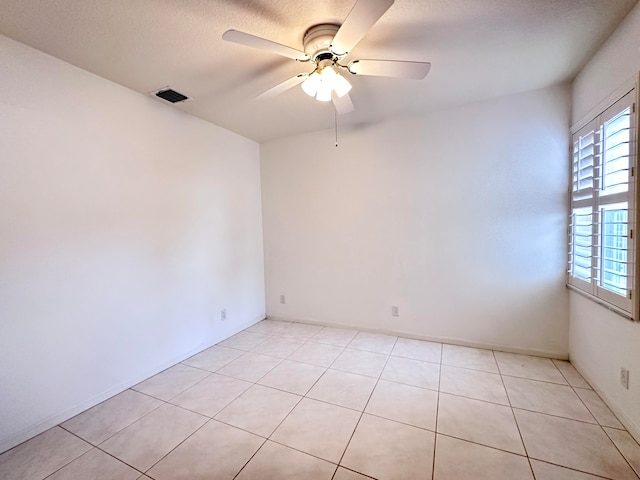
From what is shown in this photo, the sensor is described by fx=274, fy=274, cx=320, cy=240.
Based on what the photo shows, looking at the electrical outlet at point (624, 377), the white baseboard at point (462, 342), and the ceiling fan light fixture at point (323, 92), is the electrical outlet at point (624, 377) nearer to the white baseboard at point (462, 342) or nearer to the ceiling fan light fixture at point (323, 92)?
the white baseboard at point (462, 342)

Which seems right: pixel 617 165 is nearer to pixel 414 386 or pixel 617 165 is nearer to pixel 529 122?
pixel 529 122

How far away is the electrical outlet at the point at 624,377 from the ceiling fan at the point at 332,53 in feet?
7.39

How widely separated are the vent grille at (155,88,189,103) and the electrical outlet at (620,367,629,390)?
3870 millimetres

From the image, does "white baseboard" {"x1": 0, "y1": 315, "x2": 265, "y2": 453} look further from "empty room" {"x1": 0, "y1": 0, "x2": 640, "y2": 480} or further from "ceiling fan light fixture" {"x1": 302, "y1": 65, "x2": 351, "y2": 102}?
"ceiling fan light fixture" {"x1": 302, "y1": 65, "x2": 351, "y2": 102}

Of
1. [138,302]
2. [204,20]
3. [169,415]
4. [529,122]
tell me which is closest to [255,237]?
[138,302]

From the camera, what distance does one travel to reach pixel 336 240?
3.48 meters

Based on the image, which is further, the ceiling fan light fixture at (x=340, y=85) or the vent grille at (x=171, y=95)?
the vent grille at (x=171, y=95)

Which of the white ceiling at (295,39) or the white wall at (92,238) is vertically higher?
the white ceiling at (295,39)

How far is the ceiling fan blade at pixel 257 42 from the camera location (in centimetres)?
135

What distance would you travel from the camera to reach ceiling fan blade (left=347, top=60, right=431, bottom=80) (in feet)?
5.28

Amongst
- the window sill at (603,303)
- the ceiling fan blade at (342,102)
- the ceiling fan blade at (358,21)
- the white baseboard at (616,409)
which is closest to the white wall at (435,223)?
the window sill at (603,303)

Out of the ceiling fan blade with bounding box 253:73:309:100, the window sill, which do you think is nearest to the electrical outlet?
the window sill

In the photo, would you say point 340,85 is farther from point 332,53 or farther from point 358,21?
point 358,21

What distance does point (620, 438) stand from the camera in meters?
1.64
